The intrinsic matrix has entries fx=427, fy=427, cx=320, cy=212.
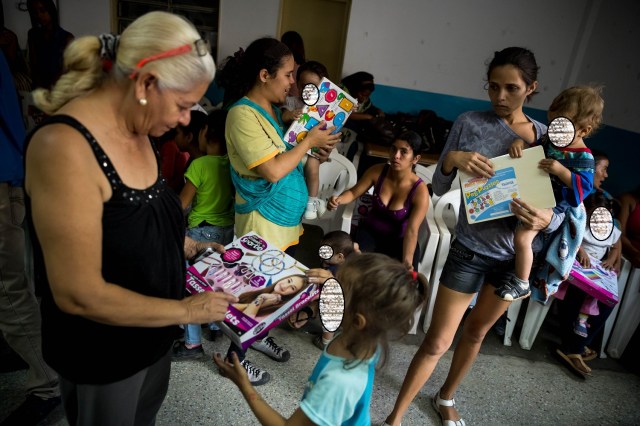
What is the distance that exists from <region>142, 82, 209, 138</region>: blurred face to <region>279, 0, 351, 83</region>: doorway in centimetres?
484

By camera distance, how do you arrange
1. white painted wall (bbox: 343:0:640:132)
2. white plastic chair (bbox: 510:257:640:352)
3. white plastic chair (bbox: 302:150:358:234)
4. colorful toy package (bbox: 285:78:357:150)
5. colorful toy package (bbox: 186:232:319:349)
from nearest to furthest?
1. colorful toy package (bbox: 186:232:319:349)
2. colorful toy package (bbox: 285:78:357:150)
3. white plastic chair (bbox: 510:257:640:352)
4. white plastic chair (bbox: 302:150:358:234)
5. white painted wall (bbox: 343:0:640:132)

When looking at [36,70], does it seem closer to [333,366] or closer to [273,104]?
[273,104]

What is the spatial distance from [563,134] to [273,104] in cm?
110

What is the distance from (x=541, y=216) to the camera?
4.83 feet

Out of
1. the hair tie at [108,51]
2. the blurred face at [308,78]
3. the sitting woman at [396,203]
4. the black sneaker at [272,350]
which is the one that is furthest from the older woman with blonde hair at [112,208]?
the sitting woman at [396,203]

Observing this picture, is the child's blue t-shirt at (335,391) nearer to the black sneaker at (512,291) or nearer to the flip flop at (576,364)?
the black sneaker at (512,291)

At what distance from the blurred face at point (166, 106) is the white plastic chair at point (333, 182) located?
2020 mm

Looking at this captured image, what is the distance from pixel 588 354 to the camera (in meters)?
2.66

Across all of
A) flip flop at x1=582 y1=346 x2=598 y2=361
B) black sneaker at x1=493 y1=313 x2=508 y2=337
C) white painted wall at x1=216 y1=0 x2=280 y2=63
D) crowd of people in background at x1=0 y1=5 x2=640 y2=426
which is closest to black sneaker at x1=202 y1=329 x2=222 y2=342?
crowd of people in background at x1=0 y1=5 x2=640 y2=426

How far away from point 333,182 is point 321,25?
11.0ft

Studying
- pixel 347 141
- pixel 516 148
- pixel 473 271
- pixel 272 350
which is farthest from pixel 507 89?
pixel 347 141

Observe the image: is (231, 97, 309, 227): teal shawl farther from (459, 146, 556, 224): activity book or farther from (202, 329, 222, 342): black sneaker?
(202, 329, 222, 342): black sneaker

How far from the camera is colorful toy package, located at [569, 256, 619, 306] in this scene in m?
2.39

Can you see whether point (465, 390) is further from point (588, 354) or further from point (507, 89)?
point (507, 89)
